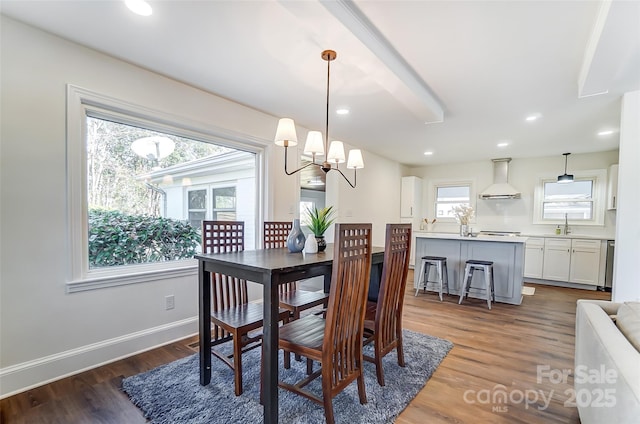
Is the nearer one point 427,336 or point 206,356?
point 206,356

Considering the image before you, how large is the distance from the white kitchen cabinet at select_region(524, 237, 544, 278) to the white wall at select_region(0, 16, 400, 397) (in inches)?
240

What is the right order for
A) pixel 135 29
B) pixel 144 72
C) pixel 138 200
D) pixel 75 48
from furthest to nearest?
pixel 138 200, pixel 144 72, pixel 75 48, pixel 135 29

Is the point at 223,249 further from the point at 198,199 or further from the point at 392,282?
the point at 392,282

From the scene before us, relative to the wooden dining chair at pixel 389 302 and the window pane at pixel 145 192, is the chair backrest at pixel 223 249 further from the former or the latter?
the wooden dining chair at pixel 389 302

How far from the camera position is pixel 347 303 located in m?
1.66

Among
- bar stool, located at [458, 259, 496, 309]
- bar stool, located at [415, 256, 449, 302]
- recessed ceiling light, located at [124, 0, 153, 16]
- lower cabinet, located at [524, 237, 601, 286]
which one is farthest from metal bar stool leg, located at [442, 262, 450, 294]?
recessed ceiling light, located at [124, 0, 153, 16]

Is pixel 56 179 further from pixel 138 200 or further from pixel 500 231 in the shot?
pixel 500 231

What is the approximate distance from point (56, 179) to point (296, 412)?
2.28 meters

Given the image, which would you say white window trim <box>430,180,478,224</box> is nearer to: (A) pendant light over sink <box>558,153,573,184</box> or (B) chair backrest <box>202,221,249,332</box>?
(A) pendant light over sink <box>558,153,573,184</box>

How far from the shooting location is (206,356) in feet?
6.52

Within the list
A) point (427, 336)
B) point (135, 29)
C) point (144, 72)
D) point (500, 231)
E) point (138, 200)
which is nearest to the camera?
point (135, 29)

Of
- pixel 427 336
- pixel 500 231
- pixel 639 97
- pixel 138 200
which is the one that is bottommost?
pixel 427 336

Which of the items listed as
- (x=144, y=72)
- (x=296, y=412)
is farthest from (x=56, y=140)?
(x=296, y=412)

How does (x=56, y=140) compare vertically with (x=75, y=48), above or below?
below
